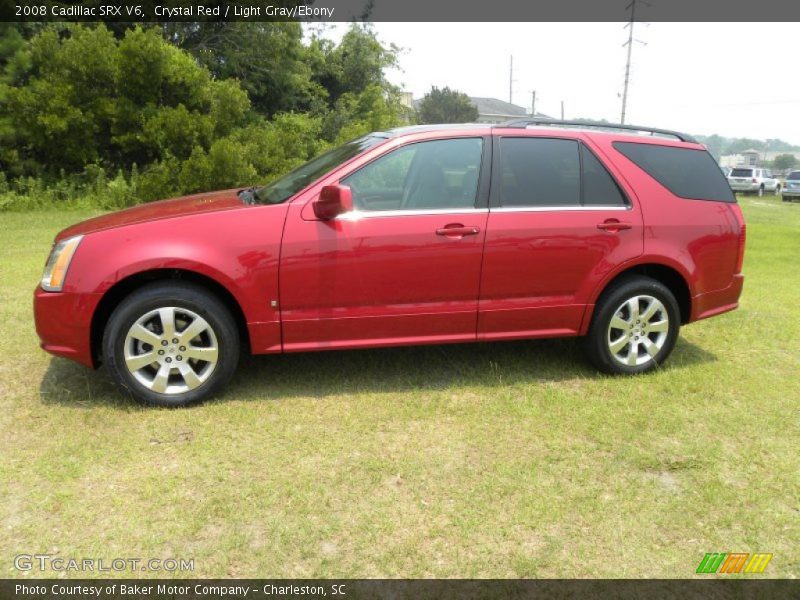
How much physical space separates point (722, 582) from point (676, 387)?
2.00 meters

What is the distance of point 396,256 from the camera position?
13.1 ft

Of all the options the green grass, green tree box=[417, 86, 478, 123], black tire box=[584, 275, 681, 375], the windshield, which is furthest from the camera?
green tree box=[417, 86, 478, 123]

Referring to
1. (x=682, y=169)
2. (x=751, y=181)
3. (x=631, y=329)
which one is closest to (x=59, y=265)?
(x=631, y=329)

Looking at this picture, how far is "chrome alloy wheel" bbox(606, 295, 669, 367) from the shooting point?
14.8ft

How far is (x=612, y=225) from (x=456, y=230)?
1.15 meters

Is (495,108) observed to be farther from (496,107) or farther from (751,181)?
(751,181)

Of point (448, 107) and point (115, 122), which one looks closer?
point (115, 122)

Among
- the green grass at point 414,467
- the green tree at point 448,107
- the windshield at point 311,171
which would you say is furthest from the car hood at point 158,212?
the green tree at point 448,107

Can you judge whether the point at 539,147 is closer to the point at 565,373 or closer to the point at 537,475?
the point at 565,373

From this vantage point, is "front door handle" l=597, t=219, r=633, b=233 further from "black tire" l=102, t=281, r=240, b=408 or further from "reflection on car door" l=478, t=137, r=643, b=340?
"black tire" l=102, t=281, r=240, b=408

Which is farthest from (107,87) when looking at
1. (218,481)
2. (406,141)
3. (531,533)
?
(531,533)

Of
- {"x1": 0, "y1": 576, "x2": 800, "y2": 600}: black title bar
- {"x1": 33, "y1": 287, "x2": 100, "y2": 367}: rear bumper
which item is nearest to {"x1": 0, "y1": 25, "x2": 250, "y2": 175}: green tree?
{"x1": 33, "y1": 287, "x2": 100, "y2": 367}: rear bumper

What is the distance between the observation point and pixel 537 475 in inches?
129

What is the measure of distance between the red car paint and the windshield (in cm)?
13
